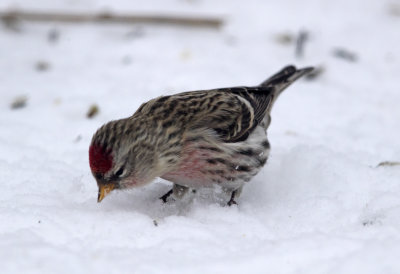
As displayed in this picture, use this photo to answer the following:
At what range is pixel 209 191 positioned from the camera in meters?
2.76

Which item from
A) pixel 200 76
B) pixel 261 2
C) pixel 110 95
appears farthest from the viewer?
pixel 261 2

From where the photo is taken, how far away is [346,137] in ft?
11.4

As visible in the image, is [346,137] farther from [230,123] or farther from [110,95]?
[110,95]

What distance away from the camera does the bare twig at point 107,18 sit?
4.56 m

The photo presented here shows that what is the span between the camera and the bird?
2.33 metres

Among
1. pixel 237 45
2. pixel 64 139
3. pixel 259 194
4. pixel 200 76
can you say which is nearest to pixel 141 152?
pixel 259 194

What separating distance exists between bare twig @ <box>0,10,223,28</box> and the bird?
1930 mm

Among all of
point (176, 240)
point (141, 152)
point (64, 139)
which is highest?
point (141, 152)

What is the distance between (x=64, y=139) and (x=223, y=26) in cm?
196

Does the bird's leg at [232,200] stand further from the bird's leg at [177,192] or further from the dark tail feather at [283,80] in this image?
the dark tail feather at [283,80]

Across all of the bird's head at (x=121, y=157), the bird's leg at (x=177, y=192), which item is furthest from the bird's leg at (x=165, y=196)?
the bird's head at (x=121, y=157)

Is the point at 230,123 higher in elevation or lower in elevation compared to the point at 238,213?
higher

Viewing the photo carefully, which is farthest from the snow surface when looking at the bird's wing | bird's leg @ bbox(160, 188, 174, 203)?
the bird's wing

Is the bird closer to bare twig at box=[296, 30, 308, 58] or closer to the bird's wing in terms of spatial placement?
the bird's wing
